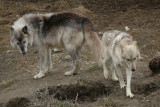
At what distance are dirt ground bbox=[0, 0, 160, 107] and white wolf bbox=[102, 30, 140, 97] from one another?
0.42 metres

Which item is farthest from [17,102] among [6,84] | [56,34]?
[56,34]

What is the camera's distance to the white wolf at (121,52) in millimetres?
6535

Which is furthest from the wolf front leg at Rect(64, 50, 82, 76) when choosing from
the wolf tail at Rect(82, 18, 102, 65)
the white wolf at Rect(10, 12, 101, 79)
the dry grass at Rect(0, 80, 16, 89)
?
the dry grass at Rect(0, 80, 16, 89)

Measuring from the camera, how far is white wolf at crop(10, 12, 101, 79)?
27.8 ft

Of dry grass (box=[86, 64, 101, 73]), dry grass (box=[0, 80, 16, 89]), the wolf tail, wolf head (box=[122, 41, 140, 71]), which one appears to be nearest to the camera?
wolf head (box=[122, 41, 140, 71])

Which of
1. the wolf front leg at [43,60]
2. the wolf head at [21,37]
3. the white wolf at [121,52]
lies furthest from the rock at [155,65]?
the wolf head at [21,37]

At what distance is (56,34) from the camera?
874cm

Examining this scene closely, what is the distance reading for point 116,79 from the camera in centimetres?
802

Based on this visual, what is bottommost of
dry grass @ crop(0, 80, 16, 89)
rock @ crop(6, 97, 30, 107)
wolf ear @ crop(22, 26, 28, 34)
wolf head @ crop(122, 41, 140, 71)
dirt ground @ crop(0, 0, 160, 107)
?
rock @ crop(6, 97, 30, 107)

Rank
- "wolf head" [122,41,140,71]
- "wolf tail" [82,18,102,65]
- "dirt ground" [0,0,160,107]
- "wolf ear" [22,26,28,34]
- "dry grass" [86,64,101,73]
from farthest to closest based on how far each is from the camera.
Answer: "dry grass" [86,64,101,73], "wolf ear" [22,26,28,34], "wolf tail" [82,18,102,65], "dirt ground" [0,0,160,107], "wolf head" [122,41,140,71]

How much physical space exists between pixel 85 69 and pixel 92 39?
4.14ft

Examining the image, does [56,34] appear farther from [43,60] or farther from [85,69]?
[85,69]

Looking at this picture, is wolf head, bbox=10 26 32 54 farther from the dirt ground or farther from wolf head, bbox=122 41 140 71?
wolf head, bbox=122 41 140 71

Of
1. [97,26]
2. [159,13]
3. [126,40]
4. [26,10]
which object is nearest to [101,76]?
[126,40]
